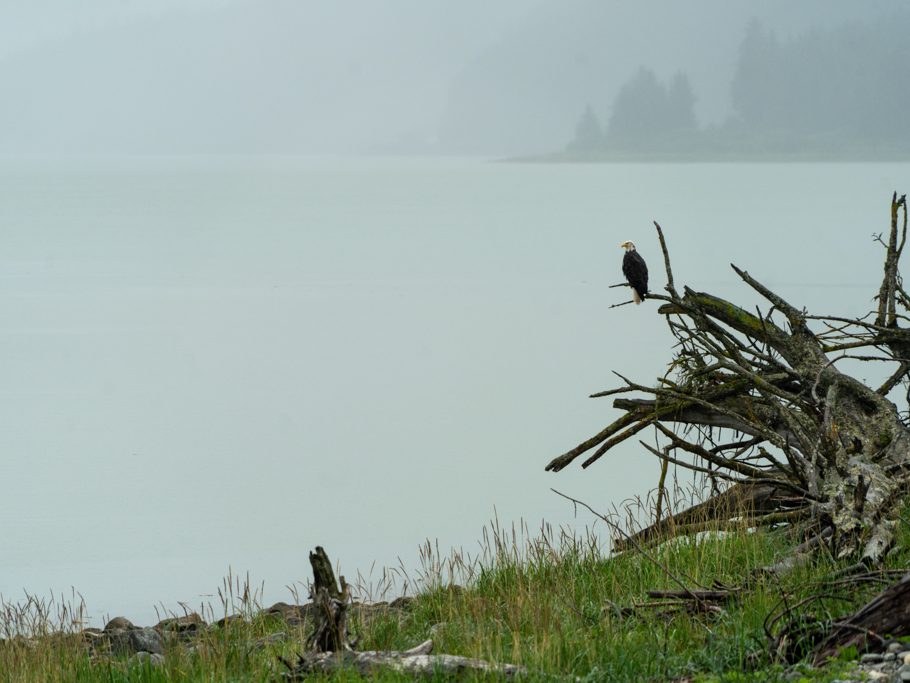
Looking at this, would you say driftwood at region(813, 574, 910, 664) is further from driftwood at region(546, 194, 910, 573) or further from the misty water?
the misty water

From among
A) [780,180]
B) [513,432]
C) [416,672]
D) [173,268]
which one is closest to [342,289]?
[173,268]

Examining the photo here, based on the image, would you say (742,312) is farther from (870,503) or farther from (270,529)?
(270,529)

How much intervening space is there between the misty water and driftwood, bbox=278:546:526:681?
6302 mm

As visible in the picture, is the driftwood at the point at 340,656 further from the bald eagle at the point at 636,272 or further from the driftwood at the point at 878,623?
the bald eagle at the point at 636,272

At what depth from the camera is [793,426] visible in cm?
711


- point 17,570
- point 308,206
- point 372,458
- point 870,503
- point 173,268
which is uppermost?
point 308,206

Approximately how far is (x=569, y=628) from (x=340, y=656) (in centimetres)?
126

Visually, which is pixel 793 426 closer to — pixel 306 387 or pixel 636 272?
pixel 636 272

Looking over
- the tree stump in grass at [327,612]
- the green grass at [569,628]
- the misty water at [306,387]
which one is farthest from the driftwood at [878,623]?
the misty water at [306,387]

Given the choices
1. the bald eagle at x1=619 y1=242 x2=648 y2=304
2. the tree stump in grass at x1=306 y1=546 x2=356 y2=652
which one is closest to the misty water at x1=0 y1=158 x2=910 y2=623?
the bald eagle at x1=619 y1=242 x2=648 y2=304

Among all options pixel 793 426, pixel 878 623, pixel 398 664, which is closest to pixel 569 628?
pixel 398 664

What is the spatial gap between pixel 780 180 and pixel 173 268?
354 ft

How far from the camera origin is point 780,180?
148 metres

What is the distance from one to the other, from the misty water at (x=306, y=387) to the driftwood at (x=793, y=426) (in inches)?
144
